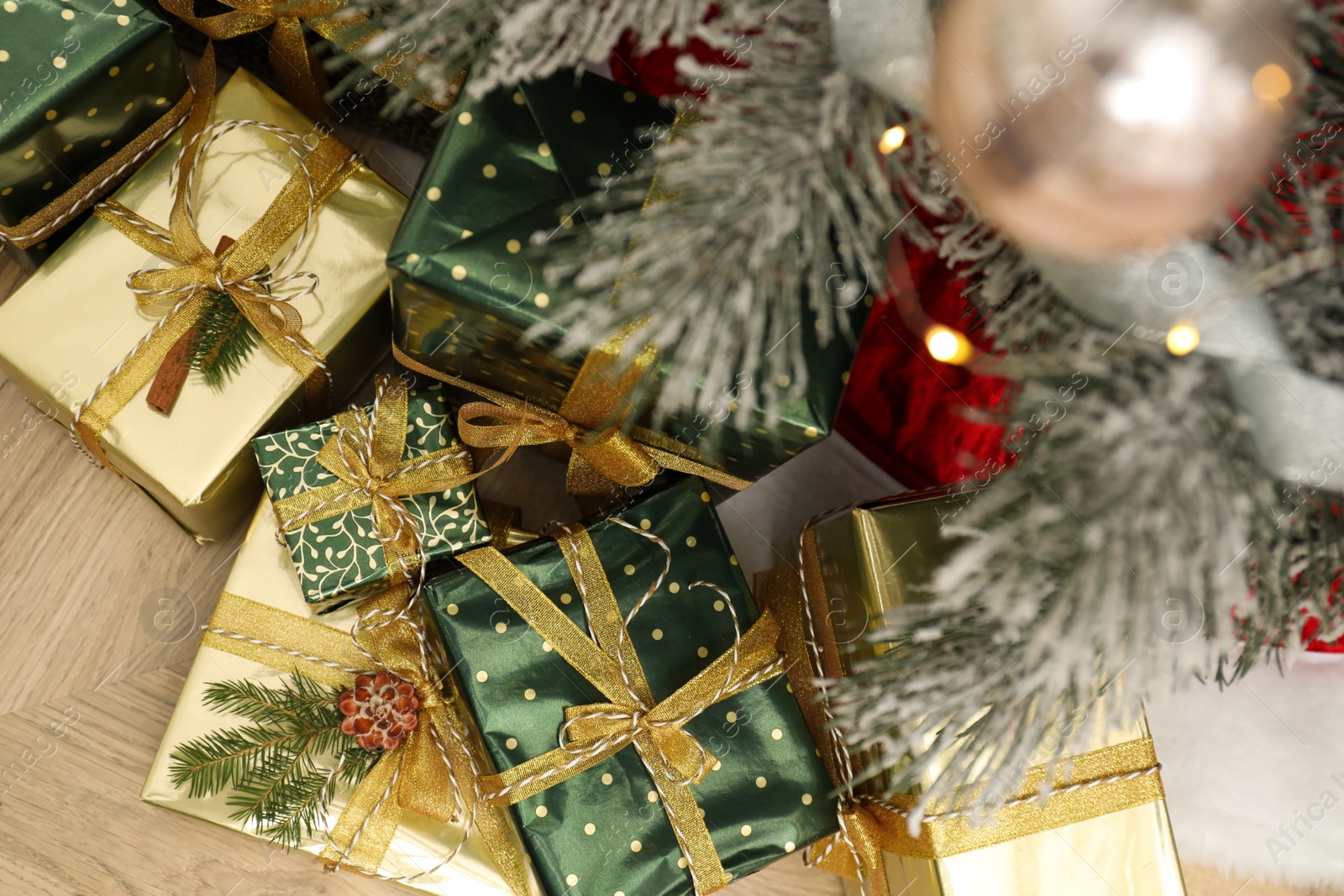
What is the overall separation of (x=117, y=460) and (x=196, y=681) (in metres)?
0.24

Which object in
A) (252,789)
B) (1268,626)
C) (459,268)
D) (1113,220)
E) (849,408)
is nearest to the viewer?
(1113,220)

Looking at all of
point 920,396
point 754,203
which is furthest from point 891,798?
point 754,203

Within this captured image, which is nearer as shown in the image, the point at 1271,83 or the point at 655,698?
the point at 1271,83

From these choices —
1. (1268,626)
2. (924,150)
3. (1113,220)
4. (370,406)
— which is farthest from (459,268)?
(1268,626)

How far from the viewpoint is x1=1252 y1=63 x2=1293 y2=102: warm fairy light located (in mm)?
394

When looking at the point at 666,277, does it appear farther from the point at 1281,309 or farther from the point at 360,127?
the point at 360,127

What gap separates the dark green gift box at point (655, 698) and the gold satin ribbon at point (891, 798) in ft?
0.13

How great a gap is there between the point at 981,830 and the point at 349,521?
672mm

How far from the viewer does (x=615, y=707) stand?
861 millimetres

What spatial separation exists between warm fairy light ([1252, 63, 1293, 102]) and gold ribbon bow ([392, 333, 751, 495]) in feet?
1.63

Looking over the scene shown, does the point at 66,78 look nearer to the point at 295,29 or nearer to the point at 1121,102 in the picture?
the point at 295,29

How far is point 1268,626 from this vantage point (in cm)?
53

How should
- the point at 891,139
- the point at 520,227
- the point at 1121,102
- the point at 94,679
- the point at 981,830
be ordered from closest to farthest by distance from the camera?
the point at 1121,102 → the point at 891,139 → the point at 520,227 → the point at 981,830 → the point at 94,679

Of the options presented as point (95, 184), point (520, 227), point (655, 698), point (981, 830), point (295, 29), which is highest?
point (295, 29)
